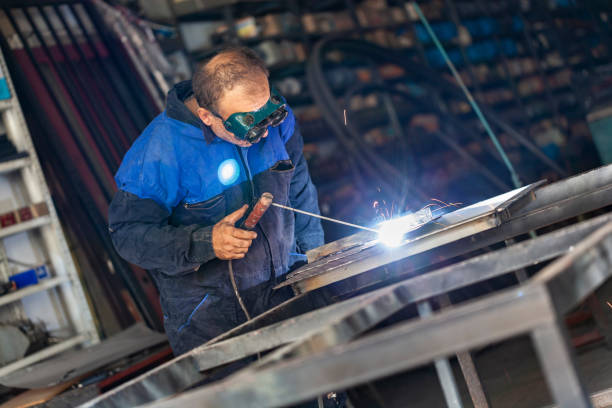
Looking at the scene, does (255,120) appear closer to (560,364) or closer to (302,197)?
(302,197)

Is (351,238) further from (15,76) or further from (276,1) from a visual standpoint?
(276,1)

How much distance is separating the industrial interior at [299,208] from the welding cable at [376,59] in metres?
0.02

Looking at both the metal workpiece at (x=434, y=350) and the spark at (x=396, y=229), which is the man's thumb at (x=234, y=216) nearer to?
the spark at (x=396, y=229)

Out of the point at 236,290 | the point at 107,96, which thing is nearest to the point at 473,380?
the point at 236,290

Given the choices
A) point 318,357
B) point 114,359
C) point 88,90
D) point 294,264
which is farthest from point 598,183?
point 88,90

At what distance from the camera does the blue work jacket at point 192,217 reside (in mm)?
1991

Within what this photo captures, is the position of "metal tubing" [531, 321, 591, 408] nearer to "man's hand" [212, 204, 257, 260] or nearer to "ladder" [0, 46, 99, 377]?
"man's hand" [212, 204, 257, 260]

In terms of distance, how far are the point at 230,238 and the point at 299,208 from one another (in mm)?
670

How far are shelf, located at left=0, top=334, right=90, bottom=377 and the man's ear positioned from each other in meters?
1.78

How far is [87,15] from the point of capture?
3.95 m

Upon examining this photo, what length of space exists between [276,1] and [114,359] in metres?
3.20

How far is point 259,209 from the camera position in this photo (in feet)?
6.28

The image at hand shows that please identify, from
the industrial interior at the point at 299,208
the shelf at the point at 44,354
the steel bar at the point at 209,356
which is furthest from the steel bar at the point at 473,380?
the shelf at the point at 44,354

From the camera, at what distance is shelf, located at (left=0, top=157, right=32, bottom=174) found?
3.28 meters
